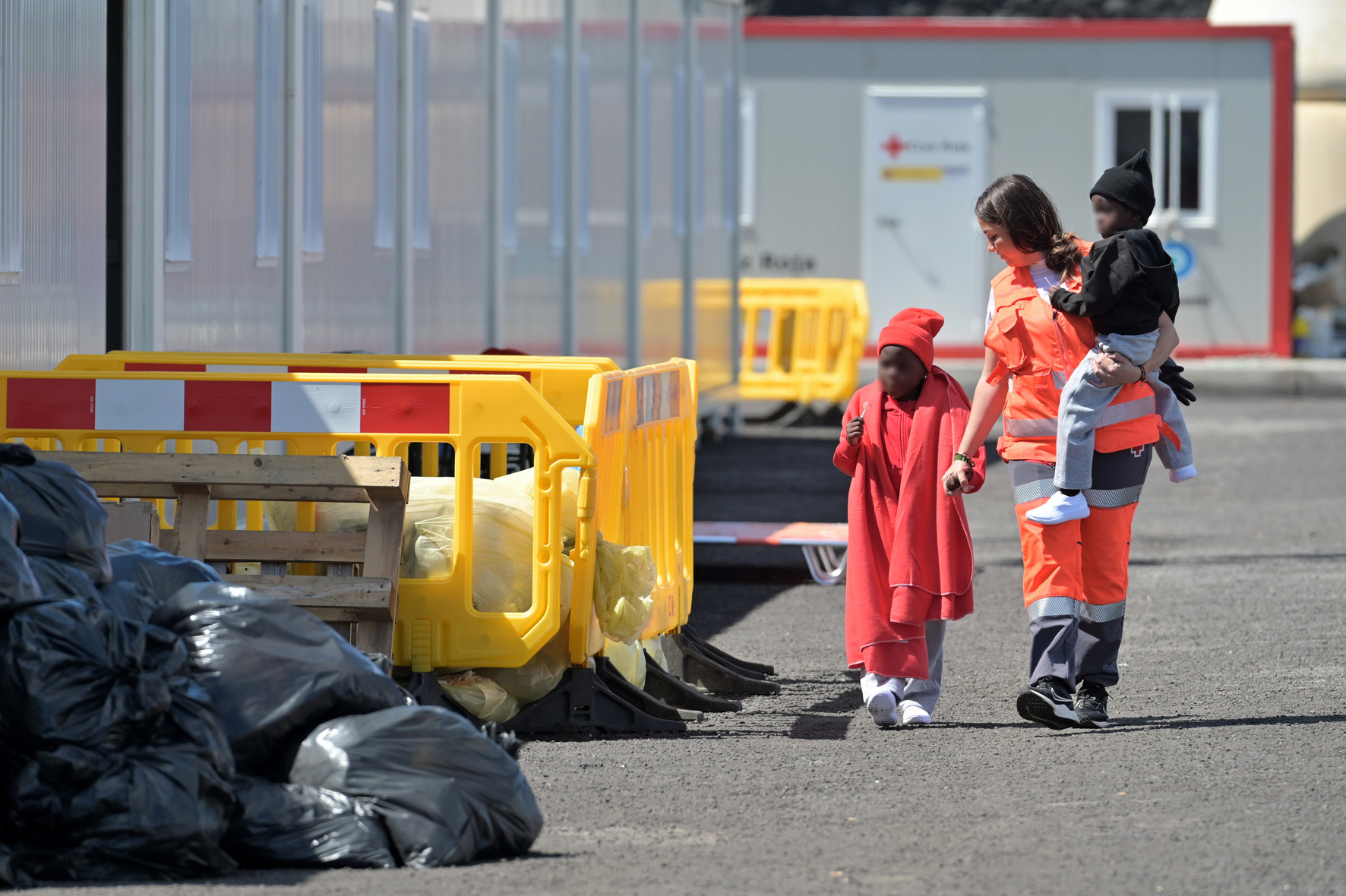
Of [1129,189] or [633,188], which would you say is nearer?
[1129,189]

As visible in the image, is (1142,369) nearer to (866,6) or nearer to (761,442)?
(761,442)

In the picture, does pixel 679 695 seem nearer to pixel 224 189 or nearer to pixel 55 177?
pixel 55 177

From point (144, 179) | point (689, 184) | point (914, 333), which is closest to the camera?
point (914, 333)

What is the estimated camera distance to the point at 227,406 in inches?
260

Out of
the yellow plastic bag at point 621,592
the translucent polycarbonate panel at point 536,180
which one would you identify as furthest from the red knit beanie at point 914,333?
the translucent polycarbonate panel at point 536,180

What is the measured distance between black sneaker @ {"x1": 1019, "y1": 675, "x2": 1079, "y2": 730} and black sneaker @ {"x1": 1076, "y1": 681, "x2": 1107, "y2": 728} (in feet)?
0.10

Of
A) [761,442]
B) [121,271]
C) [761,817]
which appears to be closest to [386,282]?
[121,271]

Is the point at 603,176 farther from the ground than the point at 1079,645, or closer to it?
farther from the ground

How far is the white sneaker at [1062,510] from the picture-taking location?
21.8ft

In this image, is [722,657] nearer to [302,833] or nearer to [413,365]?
[413,365]

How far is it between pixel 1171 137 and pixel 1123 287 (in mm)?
20215

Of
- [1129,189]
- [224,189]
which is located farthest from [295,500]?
[224,189]

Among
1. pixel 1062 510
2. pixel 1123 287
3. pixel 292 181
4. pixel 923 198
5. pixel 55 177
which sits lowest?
pixel 1062 510

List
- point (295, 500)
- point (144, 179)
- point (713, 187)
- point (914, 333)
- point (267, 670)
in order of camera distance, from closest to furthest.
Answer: point (267, 670) → point (295, 500) → point (914, 333) → point (144, 179) → point (713, 187)
